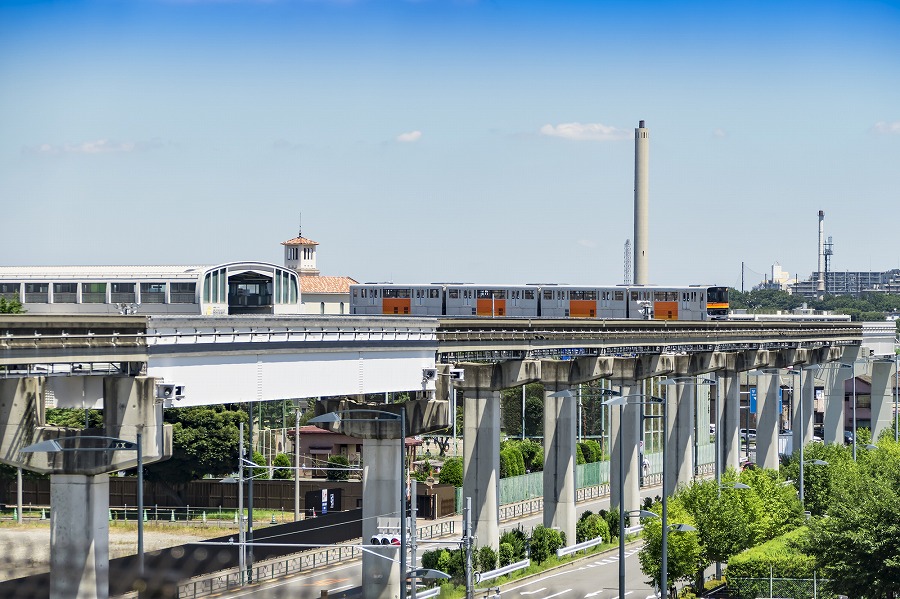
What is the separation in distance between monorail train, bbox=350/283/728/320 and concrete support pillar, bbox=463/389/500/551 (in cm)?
3764

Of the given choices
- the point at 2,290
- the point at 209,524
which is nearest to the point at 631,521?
the point at 209,524

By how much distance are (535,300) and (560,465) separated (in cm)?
3501

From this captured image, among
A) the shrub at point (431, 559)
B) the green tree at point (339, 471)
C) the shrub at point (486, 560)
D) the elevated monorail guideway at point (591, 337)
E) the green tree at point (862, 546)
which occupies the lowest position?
the green tree at point (339, 471)

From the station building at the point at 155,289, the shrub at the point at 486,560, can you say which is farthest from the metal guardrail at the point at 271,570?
the station building at the point at 155,289

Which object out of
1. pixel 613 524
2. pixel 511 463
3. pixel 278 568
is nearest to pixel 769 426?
pixel 511 463

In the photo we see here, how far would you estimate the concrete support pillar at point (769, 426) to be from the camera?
10544 cm

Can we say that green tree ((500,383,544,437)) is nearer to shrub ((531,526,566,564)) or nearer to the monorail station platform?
the monorail station platform

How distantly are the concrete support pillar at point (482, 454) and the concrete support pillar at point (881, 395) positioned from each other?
7273 cm

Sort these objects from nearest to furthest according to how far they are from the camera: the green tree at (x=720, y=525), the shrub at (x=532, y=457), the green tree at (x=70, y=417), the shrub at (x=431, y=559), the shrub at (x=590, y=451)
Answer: the shrub at (x=431, y=559)
the green tree at (x=720, y=525)
the green tree at (x=70, y=417)
the shrub at (x=532, y=457)
the shrub at (x=590, y=451)

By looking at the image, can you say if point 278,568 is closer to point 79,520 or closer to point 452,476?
point 79,520

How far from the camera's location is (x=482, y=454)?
64812 mm

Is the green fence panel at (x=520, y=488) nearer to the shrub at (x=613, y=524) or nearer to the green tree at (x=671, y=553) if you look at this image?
the shrub at (x=613, y=524)

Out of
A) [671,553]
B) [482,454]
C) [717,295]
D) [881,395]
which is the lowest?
[671,553]

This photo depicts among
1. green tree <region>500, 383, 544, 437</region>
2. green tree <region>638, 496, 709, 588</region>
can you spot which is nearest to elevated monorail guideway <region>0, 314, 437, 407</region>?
green tree <region>638, 496, 709, 588</region>
